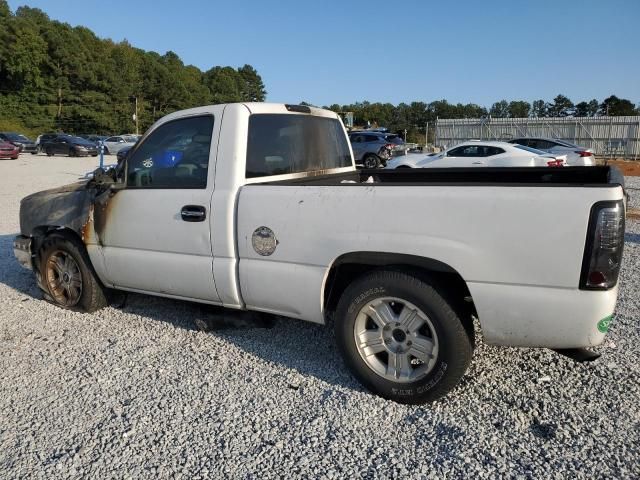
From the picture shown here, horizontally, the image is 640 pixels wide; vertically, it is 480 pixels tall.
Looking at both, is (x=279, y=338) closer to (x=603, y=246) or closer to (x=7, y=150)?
(x=603, y=246)

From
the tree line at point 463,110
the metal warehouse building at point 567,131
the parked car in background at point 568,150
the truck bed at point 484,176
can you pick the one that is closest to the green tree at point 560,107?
the tree line at point 463,110

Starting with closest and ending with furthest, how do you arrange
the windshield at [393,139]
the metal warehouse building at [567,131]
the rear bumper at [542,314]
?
1. the rear bumper at [542,314]
2. the windshield at [393,139]
3. the metal warehouse building at [567,131]

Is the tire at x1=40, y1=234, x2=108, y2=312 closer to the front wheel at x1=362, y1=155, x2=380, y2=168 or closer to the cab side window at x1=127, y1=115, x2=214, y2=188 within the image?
the cab side window at x1=127, y1=115, x2=214, y2=188

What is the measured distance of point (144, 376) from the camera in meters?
3.50

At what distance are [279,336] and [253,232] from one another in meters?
1.15

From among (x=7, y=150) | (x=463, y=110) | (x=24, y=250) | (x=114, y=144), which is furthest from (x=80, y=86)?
(x=24, y=250)

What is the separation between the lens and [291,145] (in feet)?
13.1

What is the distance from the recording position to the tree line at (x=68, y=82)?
2491 inches

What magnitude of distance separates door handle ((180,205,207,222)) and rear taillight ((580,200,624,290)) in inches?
96.8

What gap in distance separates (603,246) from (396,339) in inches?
50.2

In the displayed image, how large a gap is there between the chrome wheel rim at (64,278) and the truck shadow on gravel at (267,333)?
38 centimetres

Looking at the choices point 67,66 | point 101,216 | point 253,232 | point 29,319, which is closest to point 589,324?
point 253,232

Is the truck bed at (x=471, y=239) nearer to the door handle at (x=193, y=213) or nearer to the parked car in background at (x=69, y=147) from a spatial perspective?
the door handle at (x=193, y=213)

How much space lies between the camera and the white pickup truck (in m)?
2.59
